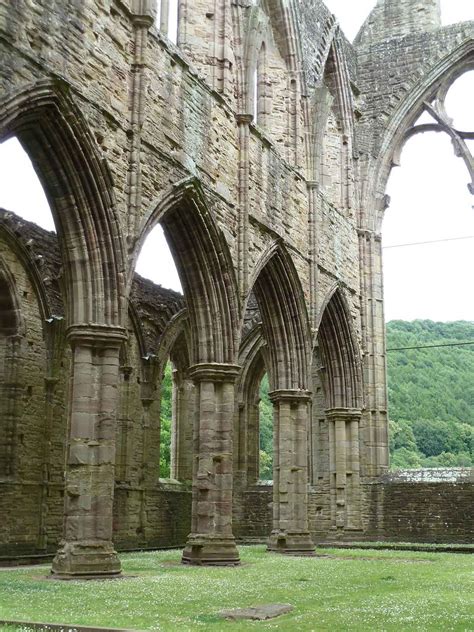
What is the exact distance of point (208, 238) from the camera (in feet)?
41.6

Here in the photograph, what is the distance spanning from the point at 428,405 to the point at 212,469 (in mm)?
31235

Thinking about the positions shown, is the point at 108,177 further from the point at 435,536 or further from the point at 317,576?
the point at 435,536

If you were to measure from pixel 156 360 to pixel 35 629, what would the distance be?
13.8m

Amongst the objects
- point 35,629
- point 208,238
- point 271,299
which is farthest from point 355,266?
point 35,629

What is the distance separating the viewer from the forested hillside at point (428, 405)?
39844mm

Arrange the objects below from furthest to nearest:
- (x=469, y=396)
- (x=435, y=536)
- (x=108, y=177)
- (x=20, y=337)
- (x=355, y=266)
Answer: (x=469, y=396), (x=355, y=266), (x=435, y=536), (x=20, y=337), (x=108, y=177)

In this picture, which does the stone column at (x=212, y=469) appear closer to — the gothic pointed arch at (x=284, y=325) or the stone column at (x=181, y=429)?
the gothic pointed arch at (x=284, y=325)

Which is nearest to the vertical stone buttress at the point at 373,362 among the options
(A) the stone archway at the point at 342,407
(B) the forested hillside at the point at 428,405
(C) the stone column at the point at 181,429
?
(A) the stone archway at the point at 342,407

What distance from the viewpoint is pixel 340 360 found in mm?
18422

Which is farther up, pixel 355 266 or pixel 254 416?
pixel 355 266

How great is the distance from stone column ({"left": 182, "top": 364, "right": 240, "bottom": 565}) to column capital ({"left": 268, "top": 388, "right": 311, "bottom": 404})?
2756 mm

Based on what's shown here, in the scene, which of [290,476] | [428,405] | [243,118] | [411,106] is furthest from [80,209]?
[428,405]

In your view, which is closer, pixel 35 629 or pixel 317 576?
pixel 35 629

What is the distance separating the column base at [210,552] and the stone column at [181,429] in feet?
29.0
